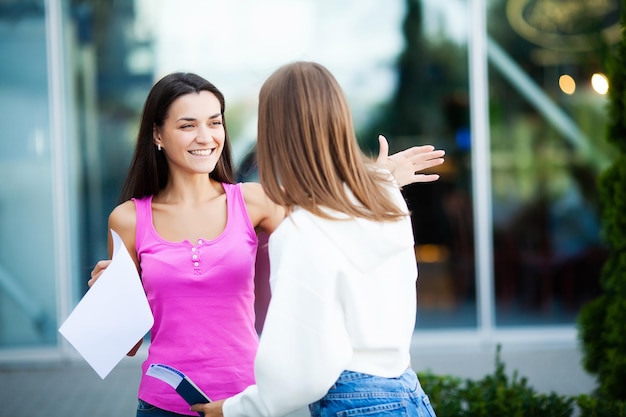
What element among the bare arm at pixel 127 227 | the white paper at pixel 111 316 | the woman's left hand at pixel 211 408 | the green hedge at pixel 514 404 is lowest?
the green hedge at pixel 514 404

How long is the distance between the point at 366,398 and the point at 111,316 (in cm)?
78

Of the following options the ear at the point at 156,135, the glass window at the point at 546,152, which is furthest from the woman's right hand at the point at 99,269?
the glass window at the point at 546,152

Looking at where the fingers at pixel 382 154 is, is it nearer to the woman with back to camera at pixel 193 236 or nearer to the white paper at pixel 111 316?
the woman with back to camera at pixel 193 236

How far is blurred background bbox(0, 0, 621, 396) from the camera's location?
7078 mm

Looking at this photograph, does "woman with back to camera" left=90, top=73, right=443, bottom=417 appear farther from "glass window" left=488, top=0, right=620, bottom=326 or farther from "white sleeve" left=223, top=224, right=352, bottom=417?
"glass window" left=488, top=0, right=620, bottom=326

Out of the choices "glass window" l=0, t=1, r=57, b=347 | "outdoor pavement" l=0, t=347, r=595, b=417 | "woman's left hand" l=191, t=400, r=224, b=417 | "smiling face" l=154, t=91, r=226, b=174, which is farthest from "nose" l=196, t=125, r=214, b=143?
"glass window" l=0, t=1, r=57, b=347

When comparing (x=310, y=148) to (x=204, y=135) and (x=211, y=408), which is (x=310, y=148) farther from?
(x=211, y=408)

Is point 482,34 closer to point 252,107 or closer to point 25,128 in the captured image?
point 252,107

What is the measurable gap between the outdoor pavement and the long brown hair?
9.56ft

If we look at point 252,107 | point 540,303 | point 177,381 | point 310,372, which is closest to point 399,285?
point 310,372

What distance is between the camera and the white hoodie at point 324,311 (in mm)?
1854

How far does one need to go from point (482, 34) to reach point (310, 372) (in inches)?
229

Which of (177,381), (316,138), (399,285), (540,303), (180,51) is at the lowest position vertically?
(540,303)

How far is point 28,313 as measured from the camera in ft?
23.4
